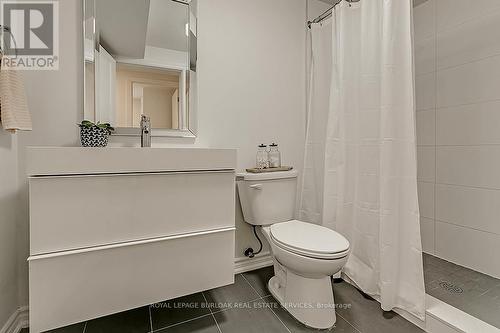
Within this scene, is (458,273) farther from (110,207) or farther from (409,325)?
(110,207)

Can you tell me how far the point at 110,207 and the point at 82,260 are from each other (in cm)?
23

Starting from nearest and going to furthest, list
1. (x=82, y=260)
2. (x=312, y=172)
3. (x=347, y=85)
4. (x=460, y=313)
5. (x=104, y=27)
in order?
1. (x=82, y=260)
2. (x=460, y=313)
3. (x=104, y=27)
4. (x=347, y=85)
5. (x=312, y=172)

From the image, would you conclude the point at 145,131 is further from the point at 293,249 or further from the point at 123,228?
the point at 293,249

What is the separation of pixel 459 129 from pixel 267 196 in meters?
1.55

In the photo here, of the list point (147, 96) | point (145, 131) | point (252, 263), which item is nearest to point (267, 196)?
point (252, 263)

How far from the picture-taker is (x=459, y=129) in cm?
188

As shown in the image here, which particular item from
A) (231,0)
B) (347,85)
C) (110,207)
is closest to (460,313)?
(347,85)

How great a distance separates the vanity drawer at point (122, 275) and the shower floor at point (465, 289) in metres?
1.28

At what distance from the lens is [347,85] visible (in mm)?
1635

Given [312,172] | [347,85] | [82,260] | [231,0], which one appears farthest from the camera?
[312,172]

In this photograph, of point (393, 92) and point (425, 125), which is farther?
point (425, 125)

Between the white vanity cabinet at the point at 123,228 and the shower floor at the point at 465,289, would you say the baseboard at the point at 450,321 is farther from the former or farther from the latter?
the white vanity cabinet at the point at 123,228

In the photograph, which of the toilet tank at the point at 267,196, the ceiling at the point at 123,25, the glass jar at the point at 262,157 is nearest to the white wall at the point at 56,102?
the ceiling at the point at 123,25

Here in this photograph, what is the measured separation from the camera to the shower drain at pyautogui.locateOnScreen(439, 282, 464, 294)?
5.01 ft
